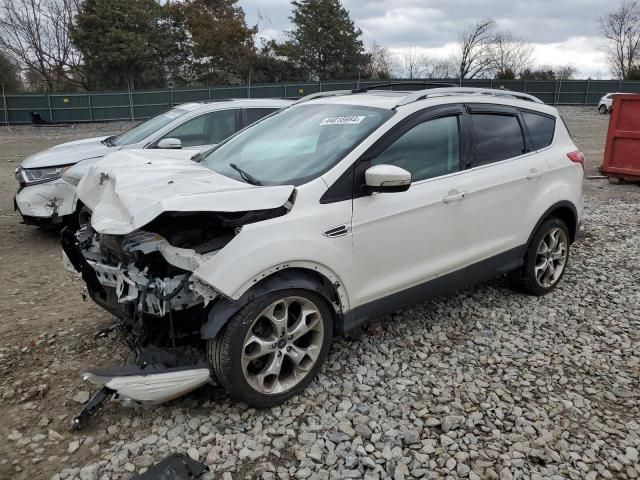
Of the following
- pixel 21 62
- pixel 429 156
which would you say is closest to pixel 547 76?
pixel 21 62

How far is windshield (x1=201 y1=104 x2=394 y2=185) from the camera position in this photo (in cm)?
329

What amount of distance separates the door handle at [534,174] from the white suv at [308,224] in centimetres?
1

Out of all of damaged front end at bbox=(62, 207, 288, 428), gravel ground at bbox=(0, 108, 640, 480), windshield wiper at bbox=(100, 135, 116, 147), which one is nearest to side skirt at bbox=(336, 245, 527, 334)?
gravel ground at bbox=(0, 108, 640, 480)

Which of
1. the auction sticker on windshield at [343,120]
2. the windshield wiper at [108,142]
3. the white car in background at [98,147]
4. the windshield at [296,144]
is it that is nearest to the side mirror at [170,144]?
the white car in background at [98,147]

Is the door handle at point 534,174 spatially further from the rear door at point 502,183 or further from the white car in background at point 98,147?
the white car in background at point 98,147

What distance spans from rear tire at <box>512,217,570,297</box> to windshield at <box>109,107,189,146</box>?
15.3 ft

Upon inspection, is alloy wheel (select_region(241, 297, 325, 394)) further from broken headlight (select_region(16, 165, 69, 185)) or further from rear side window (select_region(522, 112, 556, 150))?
broken headlight (select_region(16, 165, 69, 185))

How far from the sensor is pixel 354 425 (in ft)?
9.68

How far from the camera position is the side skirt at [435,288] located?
3.34 metres

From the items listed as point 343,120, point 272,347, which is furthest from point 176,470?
point 343,120

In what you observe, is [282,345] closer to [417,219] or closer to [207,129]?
[417,219]

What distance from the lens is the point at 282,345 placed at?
3033mm

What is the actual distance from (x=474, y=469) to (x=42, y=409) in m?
2.51

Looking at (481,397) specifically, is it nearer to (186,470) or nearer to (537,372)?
(537,372)
